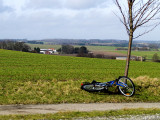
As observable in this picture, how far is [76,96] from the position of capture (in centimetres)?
1030

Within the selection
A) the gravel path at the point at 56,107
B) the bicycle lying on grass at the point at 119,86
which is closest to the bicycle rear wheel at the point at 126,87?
the bicycle lying on grass at the point at 119,86

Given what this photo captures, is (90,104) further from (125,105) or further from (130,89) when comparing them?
(130,89)

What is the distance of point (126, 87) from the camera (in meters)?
10.9

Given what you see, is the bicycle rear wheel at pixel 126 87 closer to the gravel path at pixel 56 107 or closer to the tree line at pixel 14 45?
the gravel path at pixel 56 107

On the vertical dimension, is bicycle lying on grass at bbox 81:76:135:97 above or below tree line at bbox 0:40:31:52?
below

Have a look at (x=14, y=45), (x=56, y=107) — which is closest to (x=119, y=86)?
(x=56, y=107)

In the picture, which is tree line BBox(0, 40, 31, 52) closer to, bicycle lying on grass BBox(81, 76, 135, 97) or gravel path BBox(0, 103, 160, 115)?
bicycle lying on grass BBox(81, 76, 135, 97)

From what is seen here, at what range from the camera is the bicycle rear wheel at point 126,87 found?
35.3 feet

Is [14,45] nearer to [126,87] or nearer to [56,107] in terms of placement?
[126,87]

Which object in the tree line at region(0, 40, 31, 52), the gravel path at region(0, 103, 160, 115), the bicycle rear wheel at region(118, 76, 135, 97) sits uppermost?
the tree line at region(0, 40, 31, 52)

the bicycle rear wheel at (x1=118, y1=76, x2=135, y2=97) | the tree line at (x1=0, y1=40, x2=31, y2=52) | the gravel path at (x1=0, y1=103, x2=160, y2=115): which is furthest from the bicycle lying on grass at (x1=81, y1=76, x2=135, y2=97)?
the tree line at (x1=0, y1=40, x2=31, y2=52)

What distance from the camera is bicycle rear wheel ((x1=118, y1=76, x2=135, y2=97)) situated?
1076cm

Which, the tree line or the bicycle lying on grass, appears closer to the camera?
the bicycle lying on grass

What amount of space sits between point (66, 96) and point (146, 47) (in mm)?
98457
